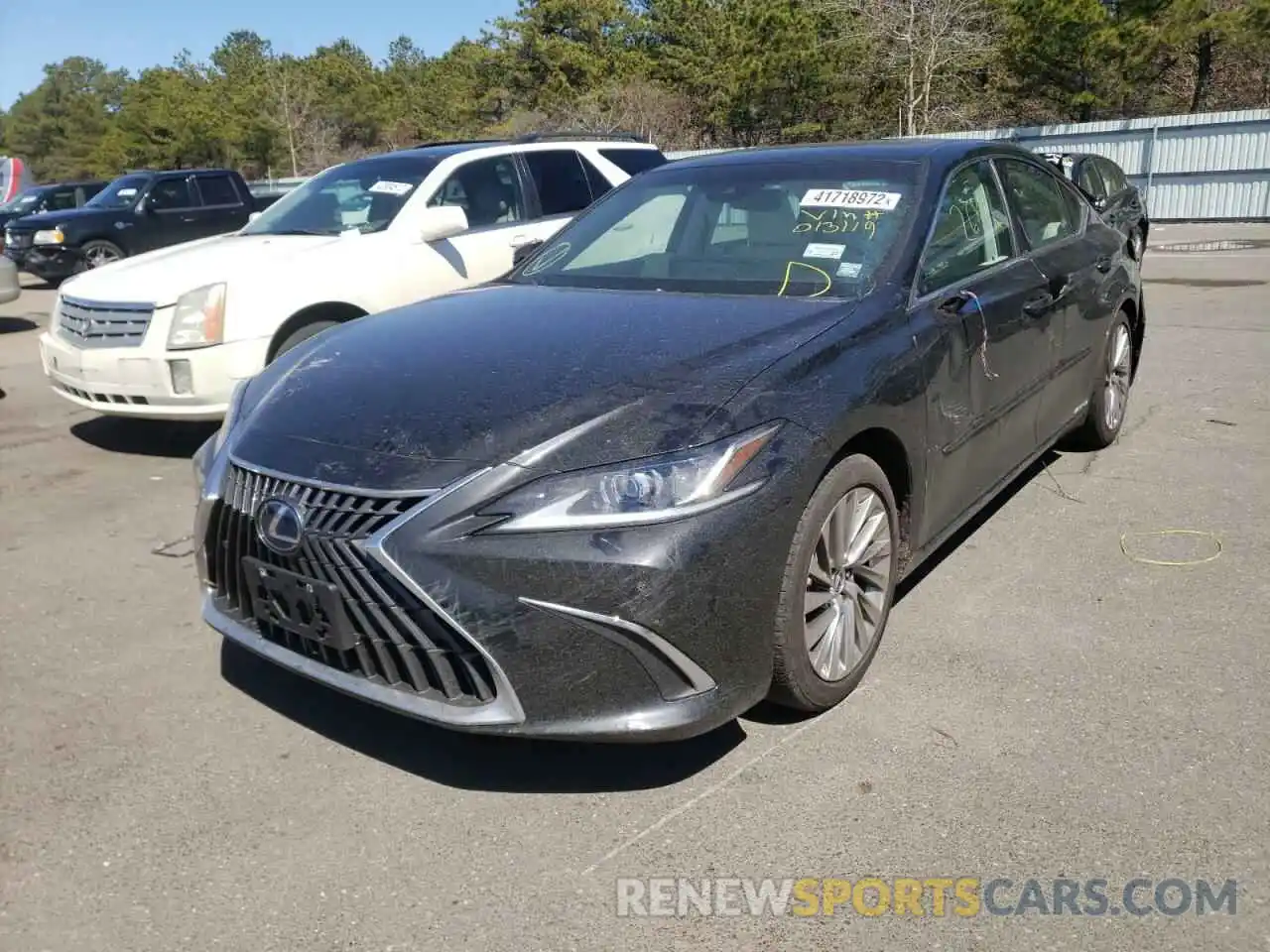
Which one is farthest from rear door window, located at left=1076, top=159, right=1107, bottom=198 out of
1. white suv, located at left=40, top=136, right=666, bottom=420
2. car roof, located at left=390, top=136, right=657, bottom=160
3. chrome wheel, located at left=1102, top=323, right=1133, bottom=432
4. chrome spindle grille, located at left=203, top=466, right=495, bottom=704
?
chrome spindle grille, located at left=203, top=466, right=495, bottom=704

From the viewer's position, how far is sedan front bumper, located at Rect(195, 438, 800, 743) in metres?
2.59

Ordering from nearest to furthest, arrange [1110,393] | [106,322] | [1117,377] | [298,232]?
[1110,393] → [1117,377] → [106,322] → [298,232]

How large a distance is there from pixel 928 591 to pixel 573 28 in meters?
48.7

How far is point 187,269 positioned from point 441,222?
150 centimetres

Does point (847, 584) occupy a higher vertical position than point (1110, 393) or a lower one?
higher

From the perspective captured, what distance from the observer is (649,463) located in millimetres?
2707

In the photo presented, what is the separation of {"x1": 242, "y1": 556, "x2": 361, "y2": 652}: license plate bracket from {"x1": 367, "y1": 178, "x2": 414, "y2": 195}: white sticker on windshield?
15.5 feet

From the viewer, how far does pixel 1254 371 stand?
24.6ft

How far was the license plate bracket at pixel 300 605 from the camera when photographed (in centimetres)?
274

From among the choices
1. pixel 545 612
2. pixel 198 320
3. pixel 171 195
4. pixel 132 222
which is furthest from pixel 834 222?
pixel 132 222

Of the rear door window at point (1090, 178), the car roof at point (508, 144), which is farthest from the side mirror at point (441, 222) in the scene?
the rear door window at point (1090, 178)

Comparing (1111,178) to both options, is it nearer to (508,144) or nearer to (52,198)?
(508,144)

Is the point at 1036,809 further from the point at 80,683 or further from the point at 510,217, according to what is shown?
the point at 510,217

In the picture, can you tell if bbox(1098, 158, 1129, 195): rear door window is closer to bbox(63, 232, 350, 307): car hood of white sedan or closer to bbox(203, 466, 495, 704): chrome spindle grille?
bbox(63, 232, 350, 307): car hood of white sedan
